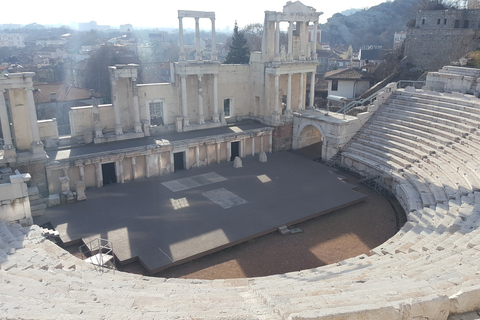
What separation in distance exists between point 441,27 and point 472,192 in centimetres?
2656

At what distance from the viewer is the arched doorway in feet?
91.2

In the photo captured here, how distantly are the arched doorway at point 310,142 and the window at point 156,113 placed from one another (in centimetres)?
972

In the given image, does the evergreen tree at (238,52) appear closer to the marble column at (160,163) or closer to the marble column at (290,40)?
the marble column at (290,40)

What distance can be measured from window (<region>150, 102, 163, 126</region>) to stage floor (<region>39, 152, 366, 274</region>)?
4.57m

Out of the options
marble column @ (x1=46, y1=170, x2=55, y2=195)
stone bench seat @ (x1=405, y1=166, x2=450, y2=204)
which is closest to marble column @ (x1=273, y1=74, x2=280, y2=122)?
stone bench seat @ (x1=405, y1=166, x2=450, y2=204)

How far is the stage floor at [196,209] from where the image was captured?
50.2 feet

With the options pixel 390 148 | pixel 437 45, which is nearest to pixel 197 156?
pixel 390 148

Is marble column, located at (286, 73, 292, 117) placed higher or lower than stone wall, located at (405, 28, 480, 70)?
lower

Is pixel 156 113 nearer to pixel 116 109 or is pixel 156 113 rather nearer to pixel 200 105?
pixel 200 105

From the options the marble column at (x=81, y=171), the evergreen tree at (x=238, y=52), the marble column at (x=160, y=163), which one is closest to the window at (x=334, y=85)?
the evergreen tree at (x=238, y=52)

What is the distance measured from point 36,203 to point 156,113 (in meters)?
11.4

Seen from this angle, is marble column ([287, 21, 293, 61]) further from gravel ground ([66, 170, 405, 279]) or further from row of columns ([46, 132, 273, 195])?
gravel ground ([66, 170, 405, 279])

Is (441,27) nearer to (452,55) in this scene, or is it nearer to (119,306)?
(452,55)

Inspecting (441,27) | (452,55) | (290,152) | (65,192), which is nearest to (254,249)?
(65,192)
